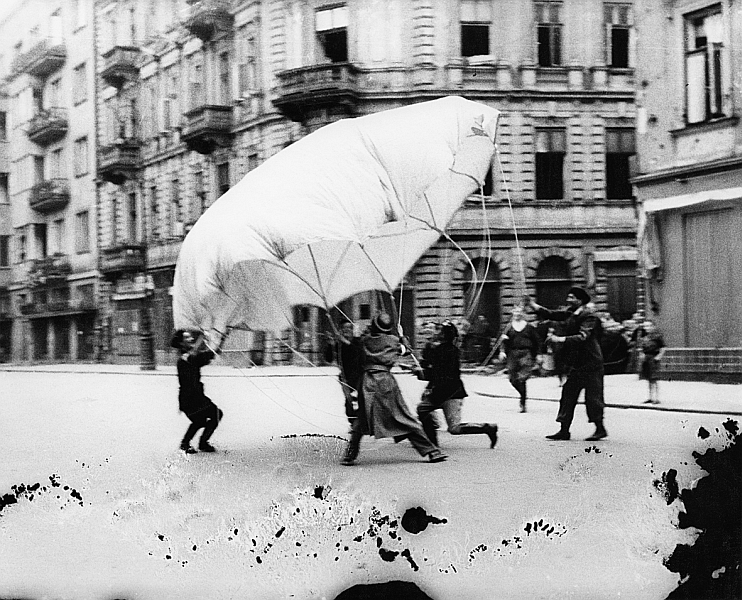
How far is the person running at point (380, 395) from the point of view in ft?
24.3

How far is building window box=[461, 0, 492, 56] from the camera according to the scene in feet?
24.6

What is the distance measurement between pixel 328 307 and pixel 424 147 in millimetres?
1629

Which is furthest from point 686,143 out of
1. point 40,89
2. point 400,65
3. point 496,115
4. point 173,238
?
point 40,89

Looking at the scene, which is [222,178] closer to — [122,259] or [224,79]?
[224,79]

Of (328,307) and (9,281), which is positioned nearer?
(9,281)

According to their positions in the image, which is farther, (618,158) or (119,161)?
(618,158)

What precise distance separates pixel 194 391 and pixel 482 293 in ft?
10.00

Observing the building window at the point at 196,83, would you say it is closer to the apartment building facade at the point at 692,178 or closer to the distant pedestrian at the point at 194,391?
the distant pedestrian at the point at 194,391

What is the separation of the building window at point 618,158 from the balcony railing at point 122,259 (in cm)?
454

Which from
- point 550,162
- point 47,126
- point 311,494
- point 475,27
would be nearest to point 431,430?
point 311,494

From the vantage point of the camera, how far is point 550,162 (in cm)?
877

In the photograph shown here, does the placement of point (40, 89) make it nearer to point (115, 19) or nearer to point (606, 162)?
point (115, 19)

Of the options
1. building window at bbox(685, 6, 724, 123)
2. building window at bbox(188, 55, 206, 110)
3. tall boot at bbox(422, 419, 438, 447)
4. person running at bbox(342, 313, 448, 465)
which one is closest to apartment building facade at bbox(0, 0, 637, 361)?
building window at bbox(188, 55, 206, 110)

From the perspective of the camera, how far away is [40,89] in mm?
6516
